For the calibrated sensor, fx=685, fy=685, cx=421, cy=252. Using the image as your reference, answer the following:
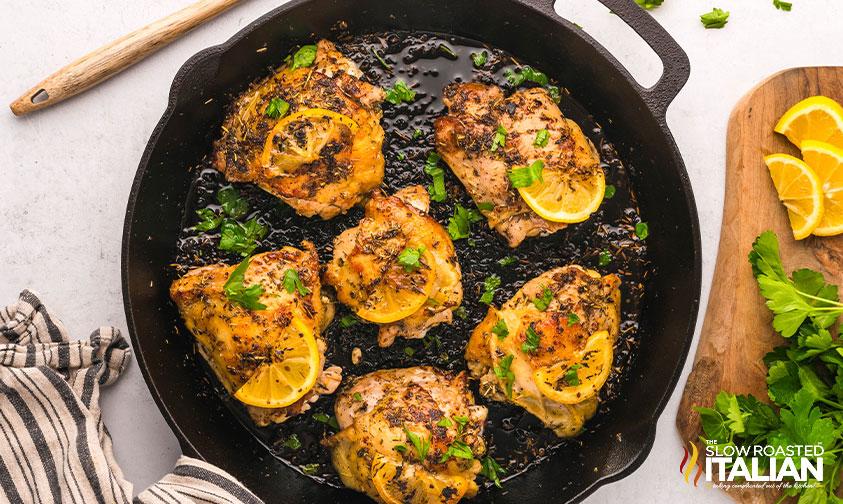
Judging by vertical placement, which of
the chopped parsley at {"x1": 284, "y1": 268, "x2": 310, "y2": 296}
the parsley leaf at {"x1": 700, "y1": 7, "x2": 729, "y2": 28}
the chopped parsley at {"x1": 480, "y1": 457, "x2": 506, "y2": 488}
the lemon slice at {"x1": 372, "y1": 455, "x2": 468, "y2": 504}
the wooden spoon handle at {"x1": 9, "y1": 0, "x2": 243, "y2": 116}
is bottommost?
the chopped parsley at {"x1": 480, "y1": 457, "x2": 506, "y2": 488}

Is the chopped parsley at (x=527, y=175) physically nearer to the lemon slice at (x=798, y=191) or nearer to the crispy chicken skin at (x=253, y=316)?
the crispy chicken skin at (x=253, y=316)

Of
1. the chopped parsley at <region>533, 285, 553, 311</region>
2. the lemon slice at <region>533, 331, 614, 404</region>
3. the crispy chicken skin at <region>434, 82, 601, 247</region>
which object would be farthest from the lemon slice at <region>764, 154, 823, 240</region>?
the chopped parsley at <region>533, 285, 553, 311</region>

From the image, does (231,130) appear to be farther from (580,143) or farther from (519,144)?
(580,143)

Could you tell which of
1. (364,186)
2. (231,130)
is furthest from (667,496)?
(231,130)

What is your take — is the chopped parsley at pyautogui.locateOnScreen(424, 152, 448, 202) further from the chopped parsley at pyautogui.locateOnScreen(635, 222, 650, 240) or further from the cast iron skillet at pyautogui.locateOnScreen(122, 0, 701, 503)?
the chopped parsley at pyautogui.locateOnScreen(635, 222, 650, 240)

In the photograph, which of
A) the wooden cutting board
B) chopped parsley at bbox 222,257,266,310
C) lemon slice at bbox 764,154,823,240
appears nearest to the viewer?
chopped parsley at bbox 222,257,266,310

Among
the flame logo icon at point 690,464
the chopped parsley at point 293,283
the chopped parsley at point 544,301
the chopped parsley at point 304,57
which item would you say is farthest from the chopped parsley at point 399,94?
the flame logo icon at point 690,464
